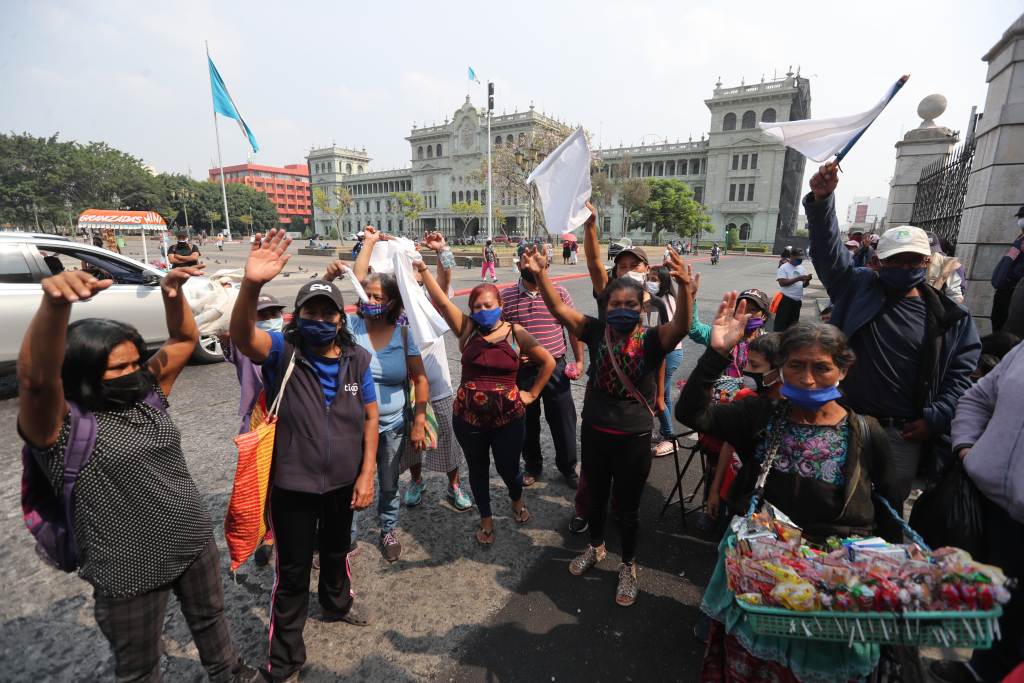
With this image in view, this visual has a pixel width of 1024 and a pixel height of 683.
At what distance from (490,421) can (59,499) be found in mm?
2080

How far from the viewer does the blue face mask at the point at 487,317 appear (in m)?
3.19

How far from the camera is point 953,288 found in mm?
5609

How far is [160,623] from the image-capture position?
1905 millimetres

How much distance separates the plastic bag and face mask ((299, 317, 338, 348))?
118 inches

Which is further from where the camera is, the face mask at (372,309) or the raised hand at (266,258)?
the face mask at (372,309)

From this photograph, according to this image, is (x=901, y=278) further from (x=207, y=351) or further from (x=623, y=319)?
(x=207, y=351)

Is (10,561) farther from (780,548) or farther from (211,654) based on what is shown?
(780,548)

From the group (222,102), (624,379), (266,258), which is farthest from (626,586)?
(222,102)

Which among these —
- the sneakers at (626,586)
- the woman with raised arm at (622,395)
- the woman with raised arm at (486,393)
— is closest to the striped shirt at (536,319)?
the woman with raised arm at (486,393)

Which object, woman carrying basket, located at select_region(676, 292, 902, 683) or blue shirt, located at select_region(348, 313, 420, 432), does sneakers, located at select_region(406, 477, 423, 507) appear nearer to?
blue shirt, located at select_region(348, 313, 420, 432)

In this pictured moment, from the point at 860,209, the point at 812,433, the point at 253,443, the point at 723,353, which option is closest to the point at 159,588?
the point at 253,443

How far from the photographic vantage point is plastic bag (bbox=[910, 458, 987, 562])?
6.79ft

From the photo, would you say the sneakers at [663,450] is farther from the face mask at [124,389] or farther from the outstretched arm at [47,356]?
the outstretched arm at [47,356]

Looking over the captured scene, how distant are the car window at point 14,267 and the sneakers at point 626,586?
306 inches
